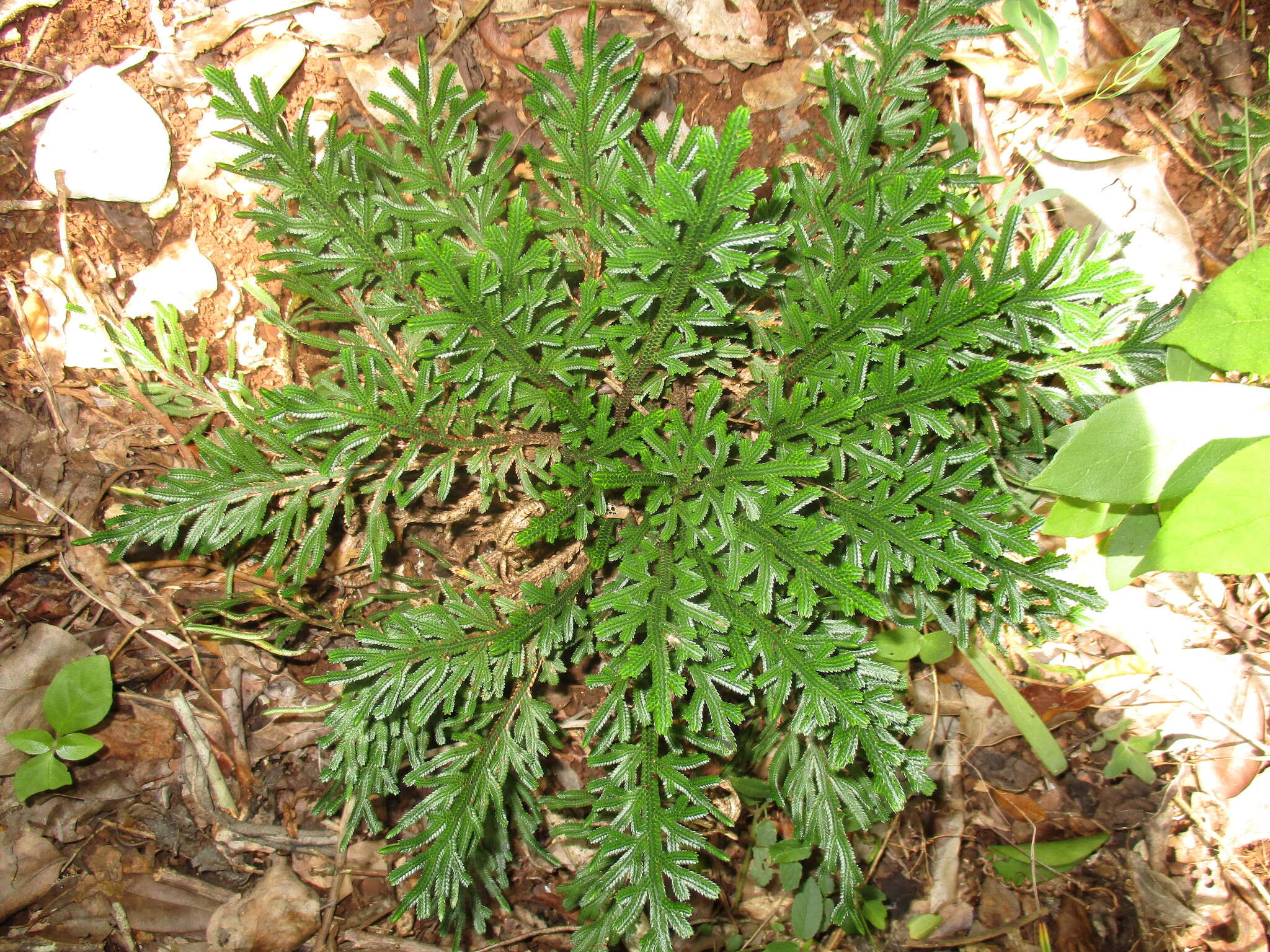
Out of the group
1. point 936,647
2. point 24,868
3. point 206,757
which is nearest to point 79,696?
point 206,757

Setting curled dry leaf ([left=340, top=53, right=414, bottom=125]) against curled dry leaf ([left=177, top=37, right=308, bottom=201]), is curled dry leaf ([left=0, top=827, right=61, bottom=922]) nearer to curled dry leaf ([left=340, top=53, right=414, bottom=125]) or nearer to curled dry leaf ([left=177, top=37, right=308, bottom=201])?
curled dry leaf ([left=177, top=37, right=308, bottom=201])

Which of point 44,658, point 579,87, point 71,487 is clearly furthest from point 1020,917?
point 71,487

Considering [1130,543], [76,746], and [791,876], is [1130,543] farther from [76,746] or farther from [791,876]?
[76,746]

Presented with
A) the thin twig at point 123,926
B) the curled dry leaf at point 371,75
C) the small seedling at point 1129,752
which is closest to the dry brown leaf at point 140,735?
the thin twig at point 123,926

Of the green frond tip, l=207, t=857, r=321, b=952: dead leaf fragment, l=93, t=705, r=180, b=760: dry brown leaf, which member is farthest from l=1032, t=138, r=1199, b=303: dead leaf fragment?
l=93, t=705, r=180, b=760: dry brown leaf

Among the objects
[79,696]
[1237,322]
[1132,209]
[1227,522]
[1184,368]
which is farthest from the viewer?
[1132,209]

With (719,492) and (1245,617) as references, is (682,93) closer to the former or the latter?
(719,492)

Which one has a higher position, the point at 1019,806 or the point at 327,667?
the point at 327,667
